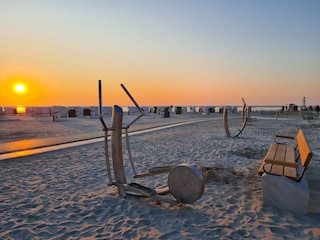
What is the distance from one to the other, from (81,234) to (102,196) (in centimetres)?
145

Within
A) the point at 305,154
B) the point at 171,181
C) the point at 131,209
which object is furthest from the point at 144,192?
the point at 305,154

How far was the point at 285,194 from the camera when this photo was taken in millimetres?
4348

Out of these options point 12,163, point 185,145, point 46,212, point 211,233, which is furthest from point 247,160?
point 12,163

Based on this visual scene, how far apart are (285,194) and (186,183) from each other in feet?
5.02

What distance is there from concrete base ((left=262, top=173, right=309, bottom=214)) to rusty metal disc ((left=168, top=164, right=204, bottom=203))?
1095mm

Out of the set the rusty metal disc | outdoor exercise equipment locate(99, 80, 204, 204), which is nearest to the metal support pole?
outdoor exercise equipment locate(99, 80, 204, 204)

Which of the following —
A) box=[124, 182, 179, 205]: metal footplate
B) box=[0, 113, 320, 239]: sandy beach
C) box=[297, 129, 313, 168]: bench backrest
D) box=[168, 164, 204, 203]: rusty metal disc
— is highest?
box=[297, 129, 313, 168]: bench backrest

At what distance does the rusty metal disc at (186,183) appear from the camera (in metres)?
4.18

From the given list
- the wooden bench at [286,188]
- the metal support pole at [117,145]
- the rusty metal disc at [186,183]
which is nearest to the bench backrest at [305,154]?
the wooden bench at [286,188]

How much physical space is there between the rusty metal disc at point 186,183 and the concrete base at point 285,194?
1.09 metres

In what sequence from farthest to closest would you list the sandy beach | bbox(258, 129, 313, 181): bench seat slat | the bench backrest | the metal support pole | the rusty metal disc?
1. the metal support pole
2. bbox(258, 129, 313, 181): bench seat slat
3. the rusty metal disc
4. the bench backrest
5. the sandy beach

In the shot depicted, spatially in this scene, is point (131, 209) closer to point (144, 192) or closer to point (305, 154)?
point (144, 192)

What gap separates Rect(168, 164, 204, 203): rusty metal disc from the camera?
4.18m

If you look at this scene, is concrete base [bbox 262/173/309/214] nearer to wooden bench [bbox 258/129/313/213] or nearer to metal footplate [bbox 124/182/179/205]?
wooden bench [bbox 258/129/313/213]
